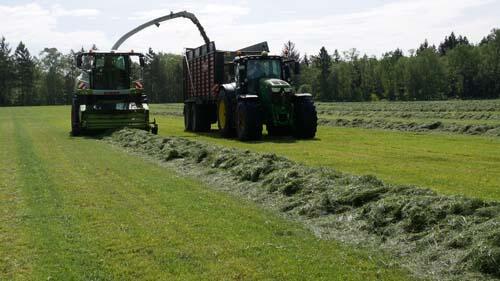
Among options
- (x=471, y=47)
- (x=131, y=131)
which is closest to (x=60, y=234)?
(x=131, y=131)

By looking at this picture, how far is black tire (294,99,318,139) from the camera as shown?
2100 cm

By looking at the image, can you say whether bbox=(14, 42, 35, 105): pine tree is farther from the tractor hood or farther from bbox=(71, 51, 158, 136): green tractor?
the tractor hood

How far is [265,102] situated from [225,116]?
1.89 metres

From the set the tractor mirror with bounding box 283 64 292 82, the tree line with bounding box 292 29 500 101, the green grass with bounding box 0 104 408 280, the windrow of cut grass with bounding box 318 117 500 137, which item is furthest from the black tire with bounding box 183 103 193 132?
the tree line with bounding box 292 29 500 101

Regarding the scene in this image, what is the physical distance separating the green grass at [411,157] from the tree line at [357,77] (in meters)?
75.4

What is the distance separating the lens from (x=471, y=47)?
328ft

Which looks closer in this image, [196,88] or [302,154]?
[302,154]

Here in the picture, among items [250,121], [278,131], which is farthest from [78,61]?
[278,131]

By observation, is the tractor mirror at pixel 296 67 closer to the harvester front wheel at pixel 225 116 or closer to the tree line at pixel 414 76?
the harvester front wheel at pixel 225 116

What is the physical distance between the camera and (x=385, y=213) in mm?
7953

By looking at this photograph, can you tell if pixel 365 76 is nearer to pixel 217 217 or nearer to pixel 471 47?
pixel 471 47

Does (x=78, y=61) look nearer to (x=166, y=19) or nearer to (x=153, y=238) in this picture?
(x=166, y=19)

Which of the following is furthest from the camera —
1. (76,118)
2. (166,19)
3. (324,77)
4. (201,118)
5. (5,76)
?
(324,77)

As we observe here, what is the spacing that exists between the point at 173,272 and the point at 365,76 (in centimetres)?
10748
